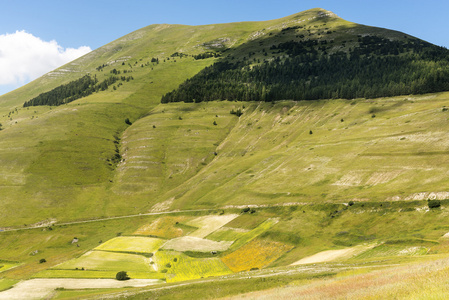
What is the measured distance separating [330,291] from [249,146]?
169 meters

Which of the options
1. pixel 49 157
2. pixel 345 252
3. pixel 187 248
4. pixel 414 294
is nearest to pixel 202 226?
pixel 187 248

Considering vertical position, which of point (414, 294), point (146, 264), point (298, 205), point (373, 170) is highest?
point (414, 294)

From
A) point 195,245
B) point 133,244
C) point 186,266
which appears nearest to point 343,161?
point 195,245

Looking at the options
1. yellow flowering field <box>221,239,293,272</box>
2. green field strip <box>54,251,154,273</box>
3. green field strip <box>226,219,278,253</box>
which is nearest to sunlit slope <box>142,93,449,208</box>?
green field strip <box>226,219,278,253</box>

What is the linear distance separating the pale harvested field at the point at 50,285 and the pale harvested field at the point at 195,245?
22.1 metres

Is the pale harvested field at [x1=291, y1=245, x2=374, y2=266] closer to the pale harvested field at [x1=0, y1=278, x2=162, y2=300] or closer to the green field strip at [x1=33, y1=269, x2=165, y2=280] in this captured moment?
the pale harvested field at [x1=0, y1=278, x2=162, y2=300]

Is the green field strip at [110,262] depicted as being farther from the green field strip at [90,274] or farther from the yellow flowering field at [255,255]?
the yellow flowering field at [255,255]

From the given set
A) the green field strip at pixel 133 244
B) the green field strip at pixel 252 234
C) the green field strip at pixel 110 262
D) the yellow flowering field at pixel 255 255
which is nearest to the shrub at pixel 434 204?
the yellow flowering field at pixel 255 255

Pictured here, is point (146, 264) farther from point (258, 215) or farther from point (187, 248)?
point (258, 215)

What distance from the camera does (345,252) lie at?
63.0 metres

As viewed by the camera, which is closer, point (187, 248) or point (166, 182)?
point (187, 248)

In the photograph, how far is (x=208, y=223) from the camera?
116 meters

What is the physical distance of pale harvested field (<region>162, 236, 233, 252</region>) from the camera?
9162cm

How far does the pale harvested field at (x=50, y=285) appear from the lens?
64.9 metres
